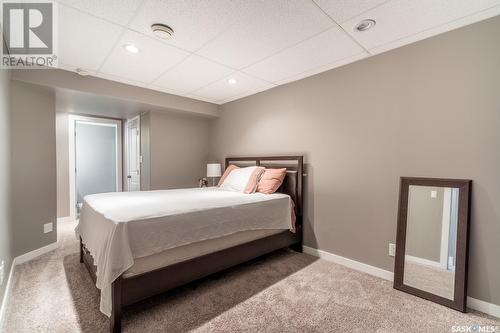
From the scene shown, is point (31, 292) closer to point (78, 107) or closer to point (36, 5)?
point (36, 5)

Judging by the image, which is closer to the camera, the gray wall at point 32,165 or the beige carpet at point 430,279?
the beige carpet at point 430,279

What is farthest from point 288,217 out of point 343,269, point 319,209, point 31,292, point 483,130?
point 31,292

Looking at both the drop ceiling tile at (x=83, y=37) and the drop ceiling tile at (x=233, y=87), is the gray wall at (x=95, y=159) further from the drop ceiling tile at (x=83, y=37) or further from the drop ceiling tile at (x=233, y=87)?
the drop ceiling tile at (x=83, y=37)

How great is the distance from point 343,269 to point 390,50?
2424 millimetres

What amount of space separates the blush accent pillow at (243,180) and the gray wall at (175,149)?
1.30 metres

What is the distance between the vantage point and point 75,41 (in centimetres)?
217

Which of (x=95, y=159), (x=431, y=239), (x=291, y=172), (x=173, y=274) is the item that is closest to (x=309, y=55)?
(x=291, y=172)

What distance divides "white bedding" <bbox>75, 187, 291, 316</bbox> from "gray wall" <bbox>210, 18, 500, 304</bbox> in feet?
2.83

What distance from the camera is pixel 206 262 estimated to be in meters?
2.10

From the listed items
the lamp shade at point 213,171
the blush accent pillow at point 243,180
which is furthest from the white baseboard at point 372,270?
the lamp shade at point 213,171

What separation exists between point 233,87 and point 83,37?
6.28 feet

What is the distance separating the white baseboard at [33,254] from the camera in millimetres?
2668

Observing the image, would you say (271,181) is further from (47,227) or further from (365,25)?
(47,227)

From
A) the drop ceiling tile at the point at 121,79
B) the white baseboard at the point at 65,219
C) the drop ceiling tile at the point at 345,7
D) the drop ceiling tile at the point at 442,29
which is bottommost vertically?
the white baseboard at the point at 65,219
